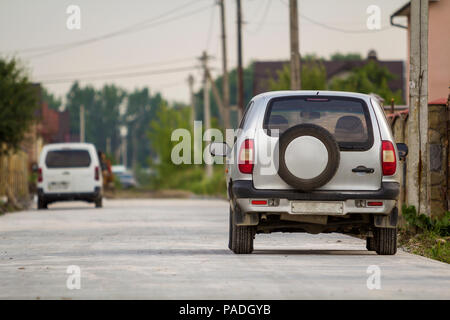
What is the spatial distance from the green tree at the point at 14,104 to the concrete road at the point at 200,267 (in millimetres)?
16336

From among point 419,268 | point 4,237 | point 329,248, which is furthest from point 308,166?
point 4,237

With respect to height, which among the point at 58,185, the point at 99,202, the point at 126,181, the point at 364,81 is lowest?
the point at 126,181

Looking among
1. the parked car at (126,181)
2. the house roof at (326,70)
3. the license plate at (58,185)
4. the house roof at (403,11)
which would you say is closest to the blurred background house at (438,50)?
the house roof at (403,11)

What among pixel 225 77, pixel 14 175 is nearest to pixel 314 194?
pixel 14 175

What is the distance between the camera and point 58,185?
32.8 meters

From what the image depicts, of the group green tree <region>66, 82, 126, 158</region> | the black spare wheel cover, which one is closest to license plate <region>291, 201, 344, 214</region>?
the black spare wheel cover

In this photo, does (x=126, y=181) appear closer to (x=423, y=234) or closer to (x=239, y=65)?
(x=239, y=65)

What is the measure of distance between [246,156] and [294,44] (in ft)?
61.4

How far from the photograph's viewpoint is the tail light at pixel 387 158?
1289cm

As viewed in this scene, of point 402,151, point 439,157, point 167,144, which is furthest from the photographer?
point 167,144

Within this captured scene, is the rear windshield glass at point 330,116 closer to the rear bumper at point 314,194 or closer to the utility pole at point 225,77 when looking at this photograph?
the rear bumper at point 314,194
